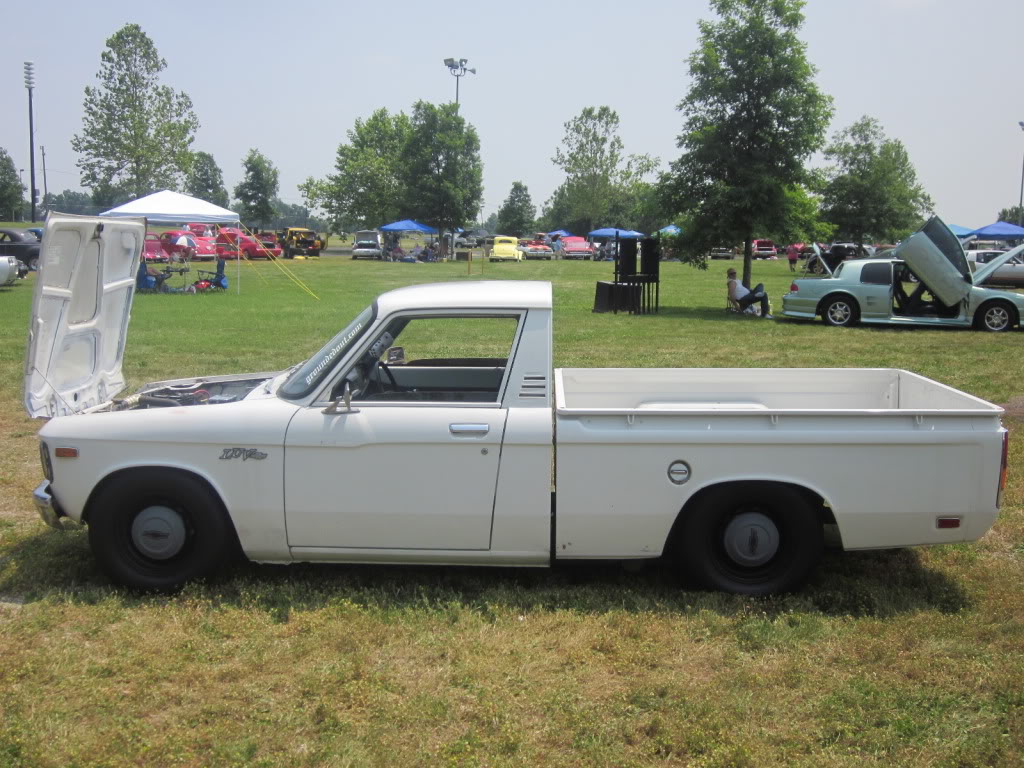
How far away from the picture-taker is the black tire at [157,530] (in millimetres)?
4703

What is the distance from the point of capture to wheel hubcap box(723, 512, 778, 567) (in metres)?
4.74

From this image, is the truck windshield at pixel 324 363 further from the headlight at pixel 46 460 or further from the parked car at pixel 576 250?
the parked car at pixel 576 250

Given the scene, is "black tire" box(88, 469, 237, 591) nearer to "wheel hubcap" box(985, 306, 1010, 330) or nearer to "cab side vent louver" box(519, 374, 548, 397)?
"cab side vent louver" box(519, 374, 548, 397)

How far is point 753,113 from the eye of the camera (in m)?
21.7

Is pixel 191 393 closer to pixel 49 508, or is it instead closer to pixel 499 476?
pixel 49 508

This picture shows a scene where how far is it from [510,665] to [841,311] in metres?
15.9

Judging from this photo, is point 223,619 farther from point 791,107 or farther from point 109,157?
point 109,157

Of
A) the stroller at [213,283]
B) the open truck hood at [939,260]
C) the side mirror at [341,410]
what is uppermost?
the open truck hood at [939,260]

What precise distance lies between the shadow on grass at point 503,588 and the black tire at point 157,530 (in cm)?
12

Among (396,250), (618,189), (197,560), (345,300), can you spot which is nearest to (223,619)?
(197,560)

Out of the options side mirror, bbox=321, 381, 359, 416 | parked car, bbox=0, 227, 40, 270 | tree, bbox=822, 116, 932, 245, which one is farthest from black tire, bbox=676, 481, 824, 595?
tree, bbox=822, 116, 932, 245

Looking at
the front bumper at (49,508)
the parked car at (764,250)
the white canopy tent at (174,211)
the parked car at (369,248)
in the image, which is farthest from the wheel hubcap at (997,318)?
the parked car at (764,250)

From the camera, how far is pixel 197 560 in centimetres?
477

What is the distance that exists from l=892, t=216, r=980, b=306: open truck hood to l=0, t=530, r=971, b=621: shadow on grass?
42.6 ft
